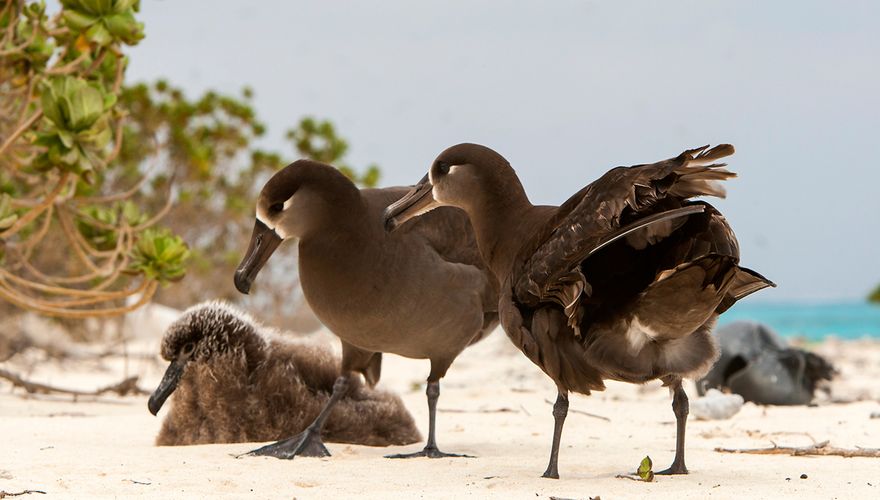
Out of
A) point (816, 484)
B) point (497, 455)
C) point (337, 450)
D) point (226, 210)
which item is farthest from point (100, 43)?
point (226, 210)

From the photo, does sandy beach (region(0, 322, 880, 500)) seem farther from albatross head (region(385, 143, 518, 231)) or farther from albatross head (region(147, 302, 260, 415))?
albatross head (region(385, 143, 518, 231))

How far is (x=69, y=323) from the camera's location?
48.4 ft

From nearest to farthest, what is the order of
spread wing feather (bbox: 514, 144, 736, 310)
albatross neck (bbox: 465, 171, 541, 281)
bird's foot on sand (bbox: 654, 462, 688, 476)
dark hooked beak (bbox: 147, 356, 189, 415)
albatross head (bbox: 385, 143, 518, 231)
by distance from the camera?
spread wing feather (bbox: 514, 144, 736, 310), bird's foot on sand (bbox: 654, 462, 688, 476), albatross neck (bbox: 465, 171, 541, 281), albatross head (bbox: 385, 143, 518, 231), dark hooked beak (bbox: 147, 356, 189, 415)

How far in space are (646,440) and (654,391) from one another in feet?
11.4

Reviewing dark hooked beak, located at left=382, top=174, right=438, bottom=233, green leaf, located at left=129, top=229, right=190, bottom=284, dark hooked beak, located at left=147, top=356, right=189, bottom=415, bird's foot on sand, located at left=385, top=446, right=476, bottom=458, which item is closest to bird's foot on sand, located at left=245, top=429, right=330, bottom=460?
bird's foot on sand, located at left=385, top=446, right=476, bottom=458

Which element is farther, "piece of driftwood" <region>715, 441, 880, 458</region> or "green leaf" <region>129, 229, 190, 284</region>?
"green leaf" <region>129, 229, 190, 284</region>

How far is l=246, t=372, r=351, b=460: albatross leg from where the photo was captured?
577cm

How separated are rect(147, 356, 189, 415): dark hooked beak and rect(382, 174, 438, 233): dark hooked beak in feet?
5.33

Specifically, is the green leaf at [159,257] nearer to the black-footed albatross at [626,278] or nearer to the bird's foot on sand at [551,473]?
the black-footed albatross at [626,278]

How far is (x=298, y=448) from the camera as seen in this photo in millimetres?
5797

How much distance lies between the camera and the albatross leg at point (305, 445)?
227 inches

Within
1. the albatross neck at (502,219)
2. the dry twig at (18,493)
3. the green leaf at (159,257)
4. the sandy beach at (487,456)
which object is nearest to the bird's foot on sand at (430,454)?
the sandy beach at (487,456)

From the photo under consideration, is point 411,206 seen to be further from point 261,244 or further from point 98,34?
point 98,34

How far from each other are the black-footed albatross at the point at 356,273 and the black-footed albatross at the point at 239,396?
18.2 inches
